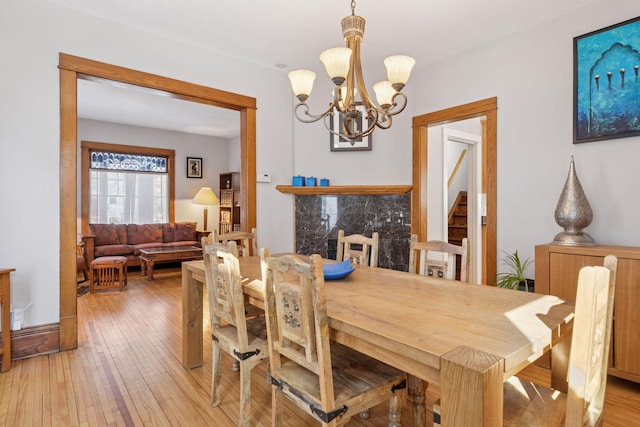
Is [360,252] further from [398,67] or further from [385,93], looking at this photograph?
[398,67]

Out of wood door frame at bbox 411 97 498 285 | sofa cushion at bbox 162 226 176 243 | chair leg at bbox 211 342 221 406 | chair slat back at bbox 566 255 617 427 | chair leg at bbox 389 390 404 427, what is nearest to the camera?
chair slat back at bbox 566 255 617 427

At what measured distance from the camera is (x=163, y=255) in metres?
5.65

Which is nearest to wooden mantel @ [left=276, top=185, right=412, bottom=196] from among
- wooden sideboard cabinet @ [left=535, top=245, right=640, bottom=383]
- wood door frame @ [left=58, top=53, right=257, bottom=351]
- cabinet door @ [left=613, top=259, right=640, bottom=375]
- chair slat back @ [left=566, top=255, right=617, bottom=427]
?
wooden sideboard cabinet @ [left=535, top=245, right=640, bottom=383]

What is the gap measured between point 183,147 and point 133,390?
5991 mm

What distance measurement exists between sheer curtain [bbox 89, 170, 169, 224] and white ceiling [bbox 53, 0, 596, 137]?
4314 millimetres

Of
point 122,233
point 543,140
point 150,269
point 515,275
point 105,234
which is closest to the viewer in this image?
point 543,140

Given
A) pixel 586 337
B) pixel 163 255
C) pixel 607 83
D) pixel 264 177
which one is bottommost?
pixel 163 255

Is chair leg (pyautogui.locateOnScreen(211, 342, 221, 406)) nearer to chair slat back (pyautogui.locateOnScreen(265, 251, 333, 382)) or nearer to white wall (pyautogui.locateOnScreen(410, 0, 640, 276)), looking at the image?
chair slat back (pyautogui.locateOnScreen(265, 251, 333, 382))

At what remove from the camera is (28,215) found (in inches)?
108

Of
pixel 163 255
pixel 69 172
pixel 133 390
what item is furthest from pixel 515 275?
pixel 163 255

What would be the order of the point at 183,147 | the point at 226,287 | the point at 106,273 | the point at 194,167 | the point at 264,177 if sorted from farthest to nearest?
the point at 194,167
the point at 183,147
the point at 106,273
the point at 264,177
the point at 226,287

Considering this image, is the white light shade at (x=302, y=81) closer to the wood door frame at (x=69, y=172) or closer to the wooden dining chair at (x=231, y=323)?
the wooden dining chair at (x=231, y=323)

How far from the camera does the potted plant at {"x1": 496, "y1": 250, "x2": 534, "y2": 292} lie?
118 inches

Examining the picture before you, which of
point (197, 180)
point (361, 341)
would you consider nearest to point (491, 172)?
point (361, 341)
